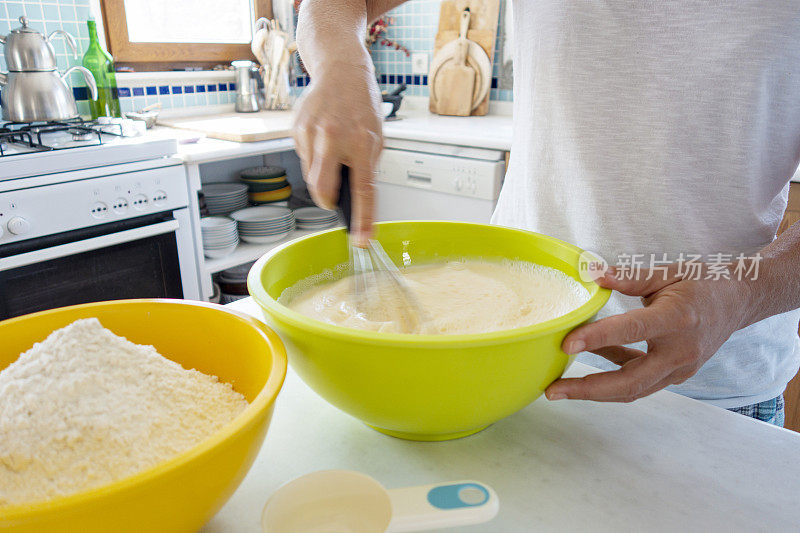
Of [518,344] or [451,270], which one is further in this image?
[451,270]

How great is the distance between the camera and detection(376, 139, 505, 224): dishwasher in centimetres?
191

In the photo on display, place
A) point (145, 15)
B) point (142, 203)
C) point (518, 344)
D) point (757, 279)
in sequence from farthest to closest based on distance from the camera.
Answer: point (145, 15) < point (142, 203) < point (757, 279) < point (518, 344)

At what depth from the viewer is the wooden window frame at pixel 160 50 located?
2201 mm

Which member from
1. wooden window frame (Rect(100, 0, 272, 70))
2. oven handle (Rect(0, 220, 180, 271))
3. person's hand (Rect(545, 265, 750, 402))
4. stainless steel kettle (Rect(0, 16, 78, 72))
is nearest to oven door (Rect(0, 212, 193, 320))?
oven handle (Rect(0, 220, 180, 271))

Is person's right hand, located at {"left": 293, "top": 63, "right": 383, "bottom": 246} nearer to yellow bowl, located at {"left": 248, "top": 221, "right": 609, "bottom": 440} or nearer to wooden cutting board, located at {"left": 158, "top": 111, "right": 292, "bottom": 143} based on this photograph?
yellow bowl, located at {"left": 248, "top": 221, "right": 609, "bottom": 440}

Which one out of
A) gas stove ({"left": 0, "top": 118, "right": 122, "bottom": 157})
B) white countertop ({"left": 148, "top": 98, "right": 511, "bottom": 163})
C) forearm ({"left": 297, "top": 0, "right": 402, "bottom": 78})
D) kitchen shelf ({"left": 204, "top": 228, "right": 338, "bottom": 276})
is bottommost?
kitchen shelf ({"left": 204, "top": 228, "right": 338, "bottom": 276})

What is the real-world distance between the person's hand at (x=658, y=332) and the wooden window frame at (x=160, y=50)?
2.30 m

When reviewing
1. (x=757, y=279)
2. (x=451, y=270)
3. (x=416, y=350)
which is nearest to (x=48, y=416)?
(x=416, y=350)

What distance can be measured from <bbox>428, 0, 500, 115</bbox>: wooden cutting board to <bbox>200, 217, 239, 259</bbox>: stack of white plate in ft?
3.82

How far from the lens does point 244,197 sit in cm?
239

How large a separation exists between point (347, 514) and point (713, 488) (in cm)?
30

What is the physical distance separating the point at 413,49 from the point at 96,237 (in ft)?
5.71

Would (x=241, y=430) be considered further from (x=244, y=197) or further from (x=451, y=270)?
(x=244, y=197)

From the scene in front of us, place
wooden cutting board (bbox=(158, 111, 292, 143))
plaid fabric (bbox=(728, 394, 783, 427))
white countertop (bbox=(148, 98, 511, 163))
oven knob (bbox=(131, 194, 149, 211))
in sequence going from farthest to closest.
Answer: wooden cutting board (bbox=(158, 111, 292, 143))
white countertop (bbox=(148, 98, 511, 163))
oven knob (bbox=(131, 194, 149, 211))
plaid fabric (bbox=(728, 394, 783, 427))
